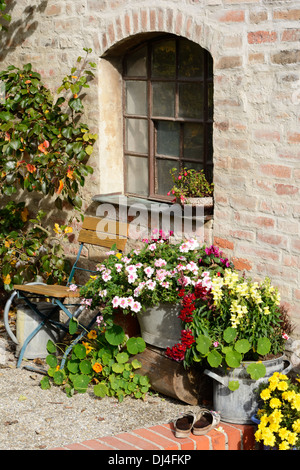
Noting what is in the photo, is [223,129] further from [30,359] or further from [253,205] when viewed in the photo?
[30,359]

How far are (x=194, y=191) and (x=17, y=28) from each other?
2744 millimetres

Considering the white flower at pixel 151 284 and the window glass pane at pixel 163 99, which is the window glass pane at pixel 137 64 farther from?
the white flower at pixel 151 284

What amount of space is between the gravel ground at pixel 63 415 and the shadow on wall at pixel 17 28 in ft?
10.7

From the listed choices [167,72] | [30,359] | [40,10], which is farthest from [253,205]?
[40,10]

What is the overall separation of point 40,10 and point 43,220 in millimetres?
1929

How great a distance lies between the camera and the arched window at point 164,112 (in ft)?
17.6

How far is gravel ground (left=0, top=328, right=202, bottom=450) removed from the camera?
4.41 metres

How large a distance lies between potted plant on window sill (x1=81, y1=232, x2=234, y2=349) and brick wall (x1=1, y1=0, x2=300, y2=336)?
0.34 meters

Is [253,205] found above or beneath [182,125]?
beneath

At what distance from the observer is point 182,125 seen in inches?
219

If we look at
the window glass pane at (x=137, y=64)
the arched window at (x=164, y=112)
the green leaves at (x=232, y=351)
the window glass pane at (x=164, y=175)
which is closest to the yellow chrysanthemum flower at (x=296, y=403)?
the green leaves at (x=232, y=351)

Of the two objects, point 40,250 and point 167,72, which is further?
point 40,250

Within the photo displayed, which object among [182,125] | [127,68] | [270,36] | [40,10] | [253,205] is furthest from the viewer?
[40,10]

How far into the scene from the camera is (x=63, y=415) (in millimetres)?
4730
